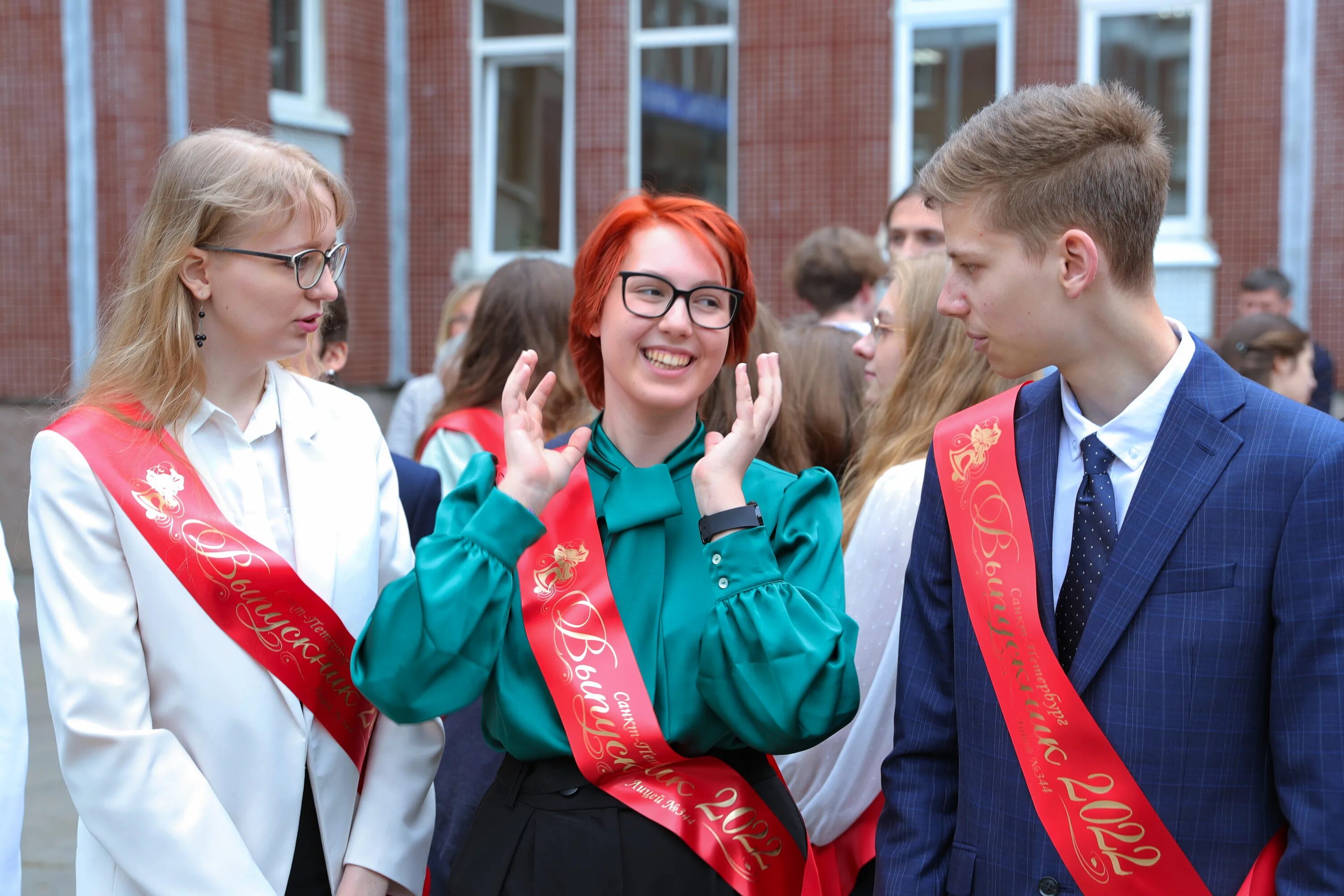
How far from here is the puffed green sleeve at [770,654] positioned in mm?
1948

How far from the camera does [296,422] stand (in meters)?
2.30

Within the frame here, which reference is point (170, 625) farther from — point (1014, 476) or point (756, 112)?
point (756, 112)

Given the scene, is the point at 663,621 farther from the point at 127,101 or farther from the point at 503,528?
the point at 127,101

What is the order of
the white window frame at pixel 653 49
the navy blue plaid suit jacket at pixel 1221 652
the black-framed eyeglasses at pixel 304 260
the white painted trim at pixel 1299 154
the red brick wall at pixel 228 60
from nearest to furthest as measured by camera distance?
the navy blue plaid suit jacket at pixel 1221 652 → the black-framed eyeglasses at pixel 304 260 → the white painted trim at pixel 1299 154 → the red brick wall at pixel 228 60 → the white window frame at pixel 653 49

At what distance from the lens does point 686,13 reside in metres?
10.2

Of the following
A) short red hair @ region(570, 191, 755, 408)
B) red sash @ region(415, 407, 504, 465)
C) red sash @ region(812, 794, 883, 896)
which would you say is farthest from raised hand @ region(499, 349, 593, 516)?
red sash @ region(415, 407, 504, 465)

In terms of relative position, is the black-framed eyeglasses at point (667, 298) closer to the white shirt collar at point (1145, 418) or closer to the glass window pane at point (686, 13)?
the white shirt collar at point (1145, 418)

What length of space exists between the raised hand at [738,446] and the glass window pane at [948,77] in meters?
7.74

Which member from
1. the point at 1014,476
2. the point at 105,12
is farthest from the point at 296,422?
the point at 105,12

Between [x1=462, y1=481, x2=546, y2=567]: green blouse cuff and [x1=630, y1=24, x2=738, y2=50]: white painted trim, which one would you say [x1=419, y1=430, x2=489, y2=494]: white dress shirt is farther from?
[x1=630, y1=24, x2=738, y2=50]: white painted trim

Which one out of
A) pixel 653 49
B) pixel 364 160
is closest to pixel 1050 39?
pixel 653 49

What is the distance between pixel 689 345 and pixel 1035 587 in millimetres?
683

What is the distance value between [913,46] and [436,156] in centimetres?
387

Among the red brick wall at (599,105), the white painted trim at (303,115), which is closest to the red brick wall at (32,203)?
the white painted trim at (303,115)
